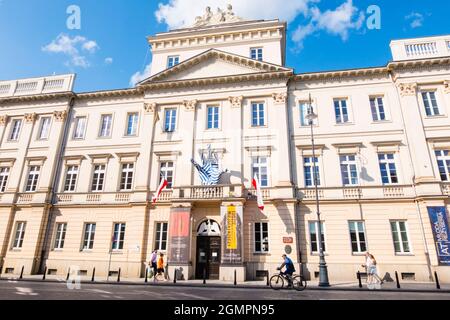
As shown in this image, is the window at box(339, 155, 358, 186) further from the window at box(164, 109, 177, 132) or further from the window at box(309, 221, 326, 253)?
the window at box(164, 109, 177, 132)

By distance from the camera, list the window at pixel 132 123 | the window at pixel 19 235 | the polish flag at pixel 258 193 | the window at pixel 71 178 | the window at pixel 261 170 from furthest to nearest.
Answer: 1. the window at pixel 132 123
2. the window at pixel 71 178
3. the window at pixel 19 235
4. the window at pixel 261 170
5. the polish flag at pixel 258 193

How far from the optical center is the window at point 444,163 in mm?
20234

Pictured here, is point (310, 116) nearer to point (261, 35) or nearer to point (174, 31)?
point (261, 35)

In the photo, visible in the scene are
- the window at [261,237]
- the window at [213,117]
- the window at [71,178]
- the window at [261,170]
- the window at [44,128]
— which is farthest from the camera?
the window at [44,128]

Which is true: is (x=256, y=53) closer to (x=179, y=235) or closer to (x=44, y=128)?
(x=179, y=235)

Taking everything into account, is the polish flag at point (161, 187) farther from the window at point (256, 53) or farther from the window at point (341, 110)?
the window at point (341, 110)

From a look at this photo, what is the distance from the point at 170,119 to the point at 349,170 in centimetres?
1634

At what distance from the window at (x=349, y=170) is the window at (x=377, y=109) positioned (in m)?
4.13

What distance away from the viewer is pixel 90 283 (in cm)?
1798

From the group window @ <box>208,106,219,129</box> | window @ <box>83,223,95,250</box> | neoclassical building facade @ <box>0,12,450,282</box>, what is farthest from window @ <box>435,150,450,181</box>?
window @ <box>83,223,95,250</box>

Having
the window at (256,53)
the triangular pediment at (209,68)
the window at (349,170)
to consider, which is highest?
the window at (256,53)

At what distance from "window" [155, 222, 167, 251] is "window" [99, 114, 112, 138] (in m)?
10.7

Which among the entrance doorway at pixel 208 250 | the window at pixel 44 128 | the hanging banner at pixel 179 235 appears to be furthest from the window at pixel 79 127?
the entrance doorway at pixel 208 250
